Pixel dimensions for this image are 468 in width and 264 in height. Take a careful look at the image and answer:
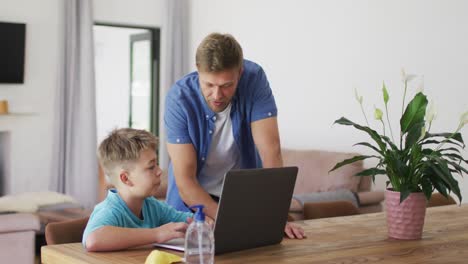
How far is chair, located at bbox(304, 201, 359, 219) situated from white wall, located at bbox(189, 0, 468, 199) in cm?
233

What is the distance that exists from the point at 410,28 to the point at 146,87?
407cm

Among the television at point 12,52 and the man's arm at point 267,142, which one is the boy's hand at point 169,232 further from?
the television at point 12,52

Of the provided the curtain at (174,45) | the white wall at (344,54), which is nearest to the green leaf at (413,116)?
the white wall at (344,54)

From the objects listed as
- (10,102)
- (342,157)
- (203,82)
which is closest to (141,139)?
(203,82)

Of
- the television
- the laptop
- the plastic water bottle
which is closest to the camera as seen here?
the plastic water bottle

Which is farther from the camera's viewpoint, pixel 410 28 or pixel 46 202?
pixel 46 202

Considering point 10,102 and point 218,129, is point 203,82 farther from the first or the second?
point 10,102

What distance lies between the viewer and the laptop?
222cm

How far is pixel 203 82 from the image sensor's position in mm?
2641

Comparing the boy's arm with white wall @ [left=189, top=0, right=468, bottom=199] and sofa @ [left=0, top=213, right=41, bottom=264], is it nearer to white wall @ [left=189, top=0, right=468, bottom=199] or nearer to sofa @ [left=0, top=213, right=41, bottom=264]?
sofa @ [left=0, top=213, right=41, bottom=264]

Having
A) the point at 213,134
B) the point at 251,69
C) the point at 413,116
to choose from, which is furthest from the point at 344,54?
the point at 413,116

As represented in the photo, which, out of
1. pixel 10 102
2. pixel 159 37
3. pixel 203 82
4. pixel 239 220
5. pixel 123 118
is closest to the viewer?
pixel 239 220

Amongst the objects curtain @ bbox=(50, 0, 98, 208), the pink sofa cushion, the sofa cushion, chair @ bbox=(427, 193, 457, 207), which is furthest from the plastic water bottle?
curtain @ bbox=(50, 0, 98, 208)

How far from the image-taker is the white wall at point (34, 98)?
25.2 feet
